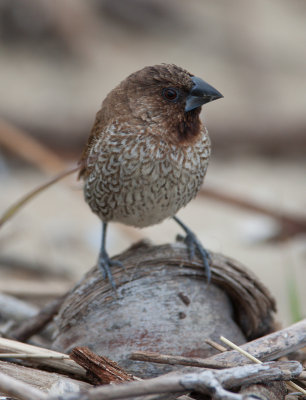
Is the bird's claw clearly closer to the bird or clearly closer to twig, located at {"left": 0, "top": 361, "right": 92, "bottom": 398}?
the bird

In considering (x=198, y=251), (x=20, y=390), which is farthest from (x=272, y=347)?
(x=20, y=390)

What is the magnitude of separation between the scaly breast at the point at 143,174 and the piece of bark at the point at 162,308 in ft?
0.71

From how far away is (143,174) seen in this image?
308 cm

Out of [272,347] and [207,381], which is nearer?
[207,381]

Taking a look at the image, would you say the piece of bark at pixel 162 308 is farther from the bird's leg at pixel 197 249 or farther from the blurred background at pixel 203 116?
the blurred background at pixel 203 116

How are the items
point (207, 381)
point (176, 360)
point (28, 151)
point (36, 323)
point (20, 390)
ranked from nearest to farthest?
point (20, 390)
point (207, 381)
point (176, 360)
point (36, 323)
point (28, 151)

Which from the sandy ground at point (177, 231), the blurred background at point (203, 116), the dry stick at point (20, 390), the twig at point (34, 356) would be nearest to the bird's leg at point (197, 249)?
the blurred background at point (203, 116)

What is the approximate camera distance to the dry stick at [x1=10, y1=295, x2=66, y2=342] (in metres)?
3.29

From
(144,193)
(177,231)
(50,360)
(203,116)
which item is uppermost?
(203,116)

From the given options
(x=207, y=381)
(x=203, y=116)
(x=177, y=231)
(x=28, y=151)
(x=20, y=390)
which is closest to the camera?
(x=20, y=390)

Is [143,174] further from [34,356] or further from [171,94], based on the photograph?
[34,356]

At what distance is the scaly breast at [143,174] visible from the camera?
3088 mm

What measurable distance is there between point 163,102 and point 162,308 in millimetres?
941

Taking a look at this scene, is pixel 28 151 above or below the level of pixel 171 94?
above
